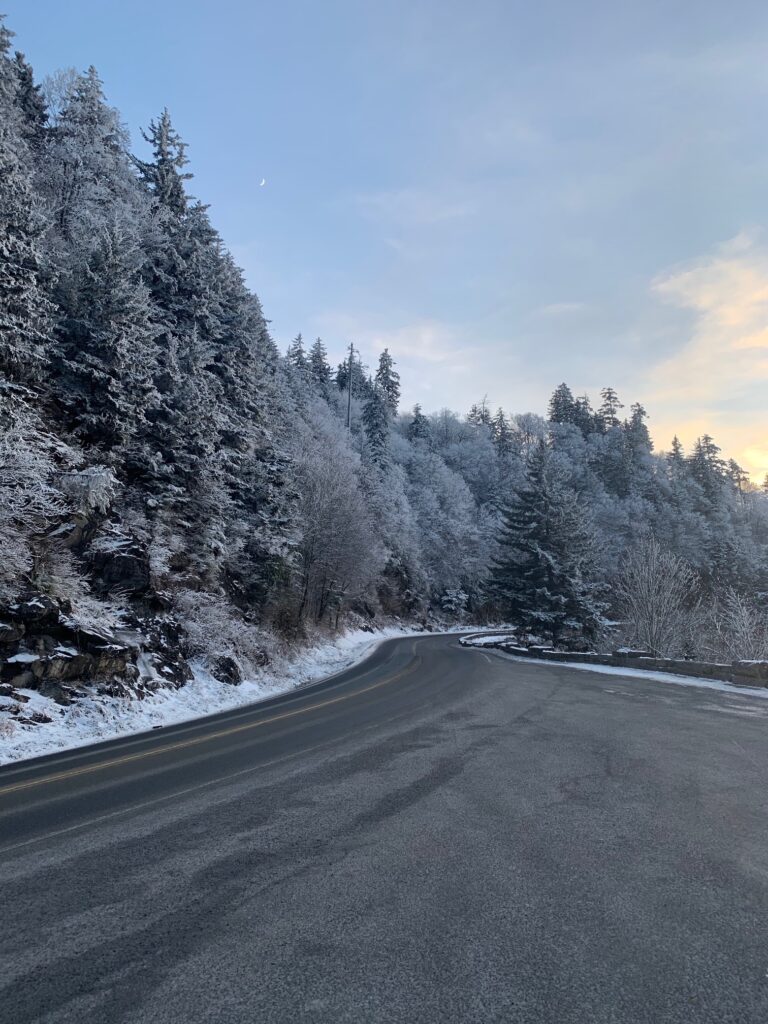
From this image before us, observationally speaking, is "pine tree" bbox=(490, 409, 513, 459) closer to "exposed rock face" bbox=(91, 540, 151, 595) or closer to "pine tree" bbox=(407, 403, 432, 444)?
"pine tree" bbox=(407, 403, 432, 444)

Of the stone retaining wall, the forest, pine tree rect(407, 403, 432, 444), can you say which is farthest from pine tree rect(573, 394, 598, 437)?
the stone retaining wall

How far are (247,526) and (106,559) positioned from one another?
29.4 ft

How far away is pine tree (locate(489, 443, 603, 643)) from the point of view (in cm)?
3550

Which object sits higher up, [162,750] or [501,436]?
[501,436]

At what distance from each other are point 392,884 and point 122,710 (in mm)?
10541

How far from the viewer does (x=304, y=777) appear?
7047 millimetres

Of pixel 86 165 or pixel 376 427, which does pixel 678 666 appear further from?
pixel 376 427

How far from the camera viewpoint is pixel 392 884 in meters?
4.09

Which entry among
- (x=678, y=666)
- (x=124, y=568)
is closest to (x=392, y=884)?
(x=124, y=568)

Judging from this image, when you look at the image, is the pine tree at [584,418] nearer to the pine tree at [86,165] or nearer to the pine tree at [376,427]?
the pine tree at [376,427]

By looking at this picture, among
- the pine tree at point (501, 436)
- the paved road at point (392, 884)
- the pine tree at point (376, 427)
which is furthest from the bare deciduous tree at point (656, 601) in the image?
the pine tree at point (501, 436)

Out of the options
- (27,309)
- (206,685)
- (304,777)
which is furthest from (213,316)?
(304,777)

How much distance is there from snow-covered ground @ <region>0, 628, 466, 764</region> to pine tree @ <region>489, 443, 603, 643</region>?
1892cm

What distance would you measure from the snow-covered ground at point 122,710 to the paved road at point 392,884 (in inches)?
72.9
